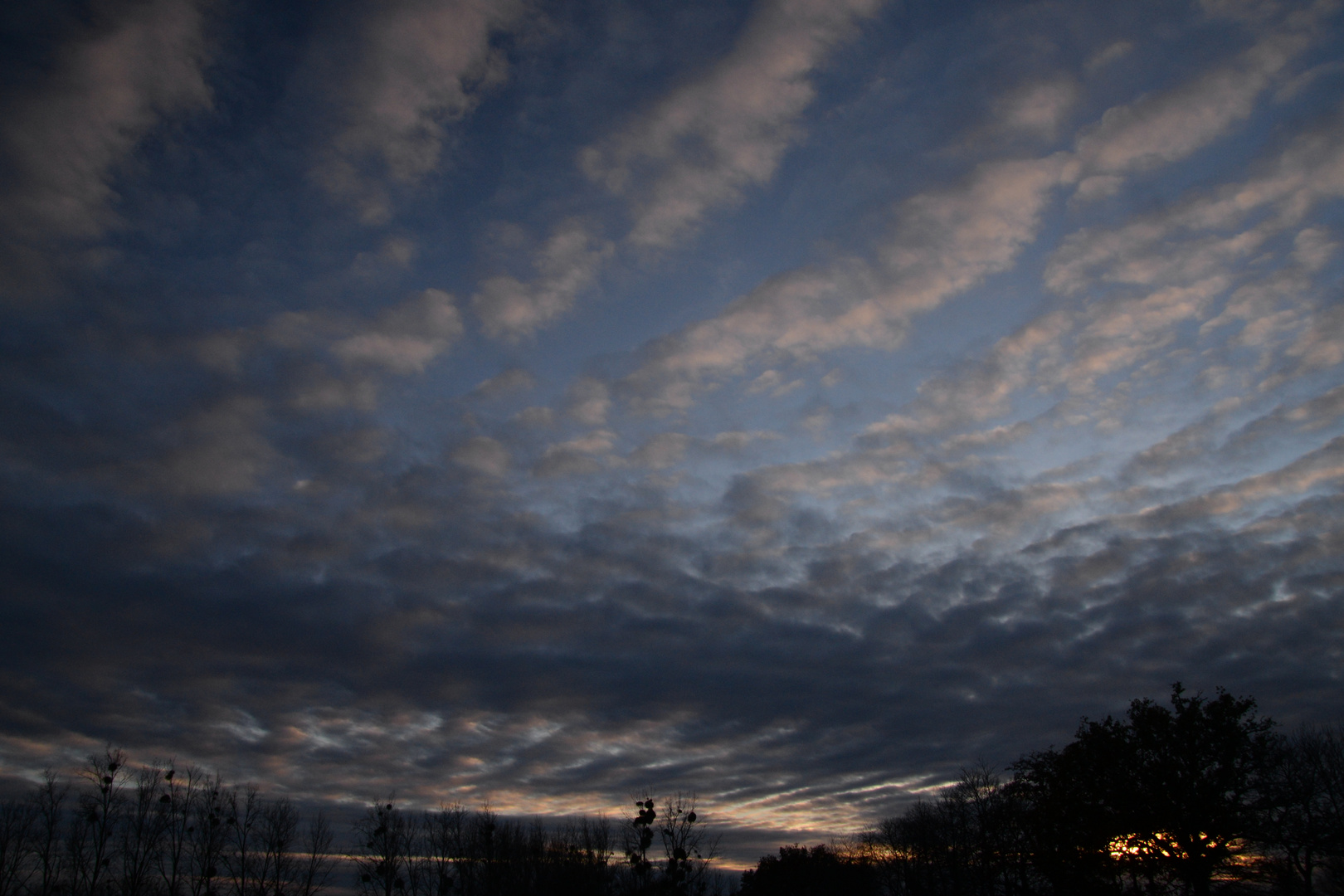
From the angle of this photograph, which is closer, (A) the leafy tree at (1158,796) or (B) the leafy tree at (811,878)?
(A) the leafy tree at (1158,796)

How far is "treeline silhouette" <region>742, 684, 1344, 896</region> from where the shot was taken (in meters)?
51.7

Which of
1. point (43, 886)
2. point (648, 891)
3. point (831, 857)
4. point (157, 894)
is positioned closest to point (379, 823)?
point (157, 894)

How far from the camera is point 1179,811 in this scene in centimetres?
5250

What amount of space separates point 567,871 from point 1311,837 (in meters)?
57.5

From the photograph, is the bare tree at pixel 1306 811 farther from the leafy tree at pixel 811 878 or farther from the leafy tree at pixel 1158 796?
the leafy tree at pixel 811 878

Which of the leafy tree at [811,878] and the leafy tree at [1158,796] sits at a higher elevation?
the leafy tree at [1158,796]

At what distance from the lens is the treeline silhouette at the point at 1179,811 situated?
51719 mm

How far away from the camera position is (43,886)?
60.9 m

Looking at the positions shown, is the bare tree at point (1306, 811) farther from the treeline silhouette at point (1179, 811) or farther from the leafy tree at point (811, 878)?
the leafy tree at point (811, 878)

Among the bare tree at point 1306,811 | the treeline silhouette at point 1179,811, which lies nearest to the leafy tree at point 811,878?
the treeline silhouette at point 1179,811

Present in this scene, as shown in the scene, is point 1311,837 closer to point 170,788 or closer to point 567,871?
point 567,871

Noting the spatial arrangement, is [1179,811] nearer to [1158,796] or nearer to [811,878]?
[1158,796]

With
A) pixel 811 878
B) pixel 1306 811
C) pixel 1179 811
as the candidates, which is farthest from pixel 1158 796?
pixel 811 878

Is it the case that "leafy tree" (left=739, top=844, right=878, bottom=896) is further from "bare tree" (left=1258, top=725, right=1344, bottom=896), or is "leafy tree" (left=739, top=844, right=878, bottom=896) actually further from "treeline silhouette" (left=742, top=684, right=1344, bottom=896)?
"bare tree" (left=1258, top=725, right=1344, bottom=896)
